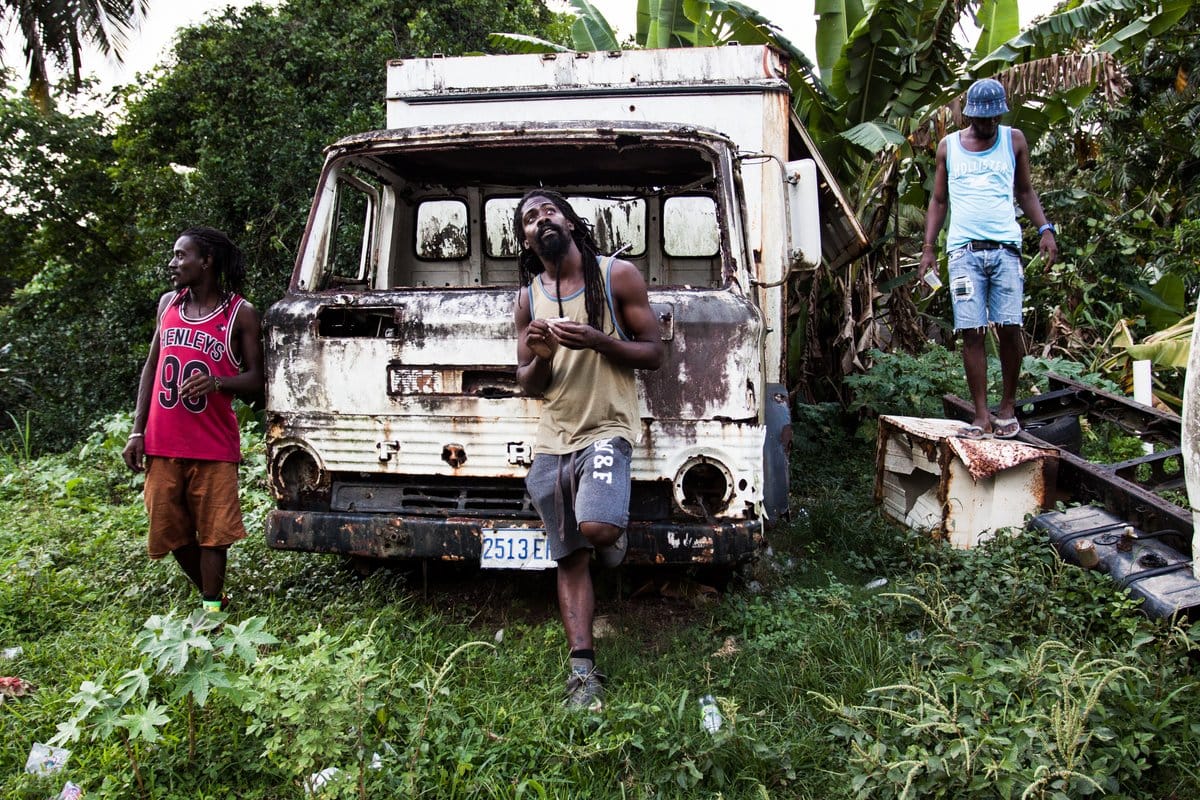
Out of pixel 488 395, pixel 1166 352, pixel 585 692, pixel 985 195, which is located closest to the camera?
pixel 585 692

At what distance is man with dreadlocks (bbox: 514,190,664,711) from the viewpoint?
329 cm

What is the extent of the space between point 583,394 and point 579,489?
1.18ft

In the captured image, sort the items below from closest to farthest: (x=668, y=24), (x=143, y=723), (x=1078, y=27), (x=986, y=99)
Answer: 1. (x=143, y=723)
2. (x=986, y=99)
3. (x=1078, y=27)
4. (x=668, y=24)

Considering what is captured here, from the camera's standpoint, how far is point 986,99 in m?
4.46

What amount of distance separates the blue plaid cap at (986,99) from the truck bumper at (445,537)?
7.92 ft

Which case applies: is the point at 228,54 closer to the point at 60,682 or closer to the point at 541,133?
the point at 541,133

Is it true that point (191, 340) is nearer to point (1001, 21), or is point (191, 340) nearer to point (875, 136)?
point (875, 136)

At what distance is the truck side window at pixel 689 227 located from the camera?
18.5 ft

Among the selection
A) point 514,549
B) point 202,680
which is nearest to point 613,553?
point 514,549

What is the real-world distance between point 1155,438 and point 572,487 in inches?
138

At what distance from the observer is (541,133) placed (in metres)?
4.10

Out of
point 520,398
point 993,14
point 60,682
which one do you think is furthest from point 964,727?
point 993,14

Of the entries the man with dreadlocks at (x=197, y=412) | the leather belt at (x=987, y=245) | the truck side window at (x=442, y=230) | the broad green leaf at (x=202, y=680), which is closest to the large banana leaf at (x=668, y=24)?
the truck side window at (x=442, y=230)

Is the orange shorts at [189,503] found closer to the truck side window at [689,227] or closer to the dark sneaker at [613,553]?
the dark sneaker at [613,553]
